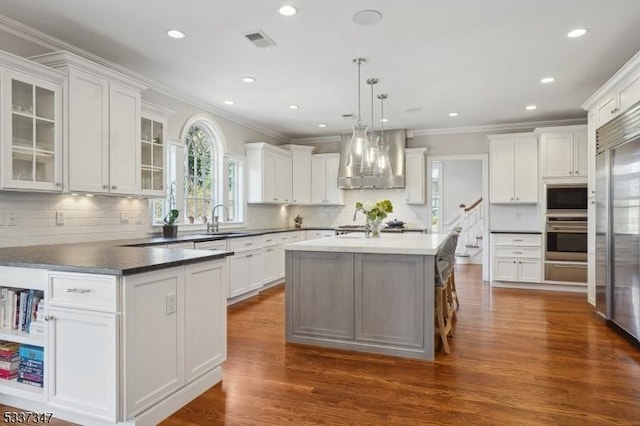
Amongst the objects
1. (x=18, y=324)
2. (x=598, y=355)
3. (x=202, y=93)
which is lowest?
(x=598, y=355)

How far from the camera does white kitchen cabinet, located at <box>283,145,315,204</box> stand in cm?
741

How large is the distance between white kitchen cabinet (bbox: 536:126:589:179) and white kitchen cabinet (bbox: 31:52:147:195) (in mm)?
5599

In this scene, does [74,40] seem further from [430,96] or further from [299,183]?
[299,183]

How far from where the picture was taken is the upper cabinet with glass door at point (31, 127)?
2.83m

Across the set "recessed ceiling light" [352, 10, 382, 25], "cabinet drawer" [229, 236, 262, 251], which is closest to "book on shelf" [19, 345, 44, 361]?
"cabinet drawer" [229, 236, 262, 251]

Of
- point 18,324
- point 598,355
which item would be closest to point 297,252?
point 18,324

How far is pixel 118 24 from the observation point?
313cm

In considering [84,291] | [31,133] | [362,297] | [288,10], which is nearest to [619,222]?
[362,297]

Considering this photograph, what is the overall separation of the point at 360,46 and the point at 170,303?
2.68 m

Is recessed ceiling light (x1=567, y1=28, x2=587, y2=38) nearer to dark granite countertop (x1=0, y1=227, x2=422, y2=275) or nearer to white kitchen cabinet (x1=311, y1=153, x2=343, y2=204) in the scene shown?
dark granite countertop (x1=0, y1=227, x2=422, y2=275)

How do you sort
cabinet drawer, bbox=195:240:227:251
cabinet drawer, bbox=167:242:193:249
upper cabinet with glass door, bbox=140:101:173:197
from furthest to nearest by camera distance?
cabinet drawer, bbox=195:240:227:251 < upper cabinet with glass door, bbox=140:101:173:197 < cabinet drawer, bbox=167:242:193:249

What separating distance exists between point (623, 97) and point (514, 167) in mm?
2558

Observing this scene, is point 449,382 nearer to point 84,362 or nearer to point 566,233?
point 84,362

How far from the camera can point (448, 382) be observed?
2746mm
